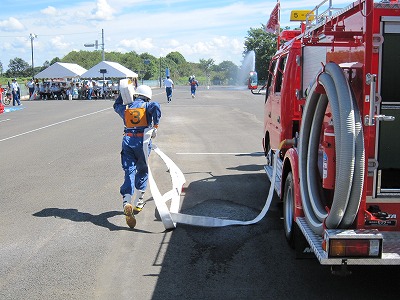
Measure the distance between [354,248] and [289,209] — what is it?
1902 mm

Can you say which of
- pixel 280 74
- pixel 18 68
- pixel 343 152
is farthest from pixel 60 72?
pixel 18 68

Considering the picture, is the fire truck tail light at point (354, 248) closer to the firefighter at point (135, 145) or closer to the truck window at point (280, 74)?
the firefighter at point (135, 145)

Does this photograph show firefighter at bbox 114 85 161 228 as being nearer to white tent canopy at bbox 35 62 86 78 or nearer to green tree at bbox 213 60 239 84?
white tent canopy at bbox 35 62 86 78

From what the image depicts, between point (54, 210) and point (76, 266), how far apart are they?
231 centimetres

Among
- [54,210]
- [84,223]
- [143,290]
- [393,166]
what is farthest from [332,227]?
[54,210]

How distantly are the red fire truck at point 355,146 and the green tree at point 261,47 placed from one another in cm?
6224

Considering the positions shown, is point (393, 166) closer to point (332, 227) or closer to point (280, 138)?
point (332, 227)

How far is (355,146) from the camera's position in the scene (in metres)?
3.62

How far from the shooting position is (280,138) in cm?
699

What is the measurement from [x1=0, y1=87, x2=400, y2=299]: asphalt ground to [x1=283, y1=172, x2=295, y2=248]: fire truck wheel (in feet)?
0.49

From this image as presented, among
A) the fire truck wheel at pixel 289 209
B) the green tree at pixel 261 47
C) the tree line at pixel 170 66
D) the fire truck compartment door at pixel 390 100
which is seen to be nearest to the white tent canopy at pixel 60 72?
the tree line at pixel 170 66

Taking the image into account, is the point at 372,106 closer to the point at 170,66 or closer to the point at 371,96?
the point at 371,96

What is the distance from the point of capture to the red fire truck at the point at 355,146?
364 cm

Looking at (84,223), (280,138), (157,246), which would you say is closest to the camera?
(157,246)
